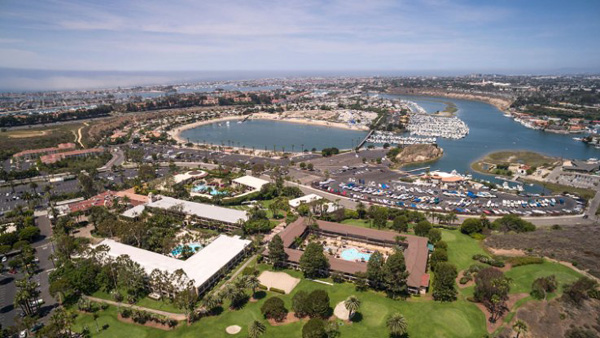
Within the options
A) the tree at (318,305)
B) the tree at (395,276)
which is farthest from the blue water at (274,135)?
the tree at (318,305)

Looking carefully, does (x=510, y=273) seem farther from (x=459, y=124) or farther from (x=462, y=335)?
(x=459, y=124)

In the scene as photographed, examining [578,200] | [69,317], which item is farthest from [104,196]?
[578,200]

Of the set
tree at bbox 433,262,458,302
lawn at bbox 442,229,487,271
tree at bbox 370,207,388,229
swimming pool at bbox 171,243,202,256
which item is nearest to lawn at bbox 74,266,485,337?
tree at bbox 433,262,458,302

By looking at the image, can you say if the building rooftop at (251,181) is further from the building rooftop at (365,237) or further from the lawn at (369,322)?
the lawn at (369,322)

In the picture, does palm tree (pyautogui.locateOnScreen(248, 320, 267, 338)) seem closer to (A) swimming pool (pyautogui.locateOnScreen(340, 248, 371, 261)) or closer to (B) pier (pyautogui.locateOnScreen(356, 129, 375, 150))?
(A) swimming pool (pyautogui.locateOnScreen(340, 248, 371, 261))

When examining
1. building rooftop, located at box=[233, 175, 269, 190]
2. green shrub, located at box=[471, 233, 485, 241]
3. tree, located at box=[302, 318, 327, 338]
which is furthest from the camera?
building rooftop, located at box=[233, 175, 269, 190]

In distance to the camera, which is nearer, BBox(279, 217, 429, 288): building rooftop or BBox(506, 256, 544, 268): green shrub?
BBox(279, 217, 429, 288): building rooftop

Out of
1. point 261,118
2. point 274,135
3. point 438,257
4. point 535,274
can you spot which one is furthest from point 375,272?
point 261,118
